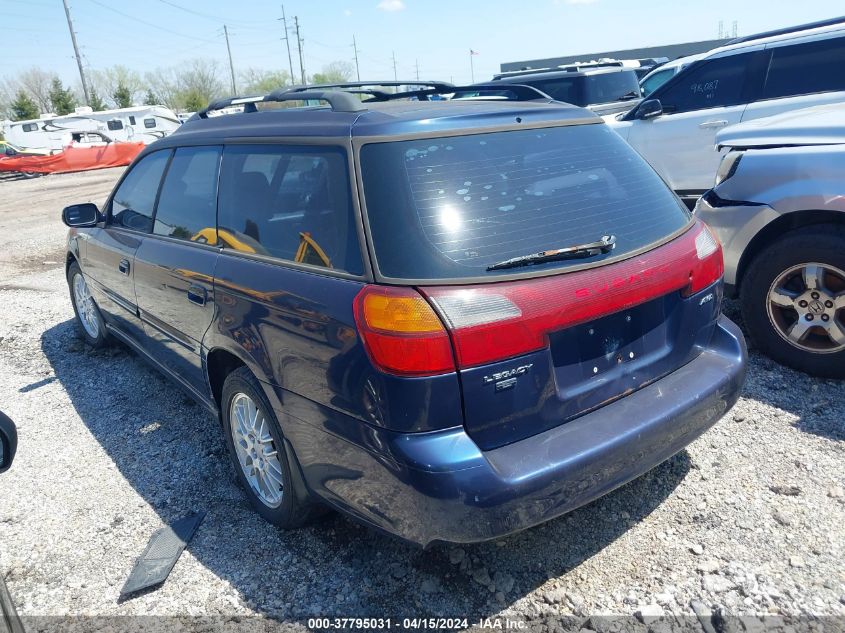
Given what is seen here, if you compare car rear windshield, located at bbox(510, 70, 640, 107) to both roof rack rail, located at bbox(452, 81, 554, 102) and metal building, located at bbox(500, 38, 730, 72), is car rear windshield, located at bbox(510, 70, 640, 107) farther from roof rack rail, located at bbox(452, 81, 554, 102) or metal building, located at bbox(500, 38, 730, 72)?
metal building, located at bbox(500, 38, 730, 72)

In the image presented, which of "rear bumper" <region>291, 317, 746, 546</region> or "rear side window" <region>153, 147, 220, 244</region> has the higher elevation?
"rear side window" <region>153, 147, 220, 244</region>

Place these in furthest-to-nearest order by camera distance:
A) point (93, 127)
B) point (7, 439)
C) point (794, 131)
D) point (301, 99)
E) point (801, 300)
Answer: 1. point (93, 127)
2. point (794, 131)
3. point (801, 300)
4. point (301, 99)
5. point (7, 439)

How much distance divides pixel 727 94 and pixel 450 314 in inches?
225

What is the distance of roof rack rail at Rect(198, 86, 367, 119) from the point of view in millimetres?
2613

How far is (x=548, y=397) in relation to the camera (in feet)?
7.20

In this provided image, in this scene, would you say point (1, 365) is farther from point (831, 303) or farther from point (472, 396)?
point (831, 303)

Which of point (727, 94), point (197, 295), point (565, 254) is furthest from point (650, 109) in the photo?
point (197, 295)

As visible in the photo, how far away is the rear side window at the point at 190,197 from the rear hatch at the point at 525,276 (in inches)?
47.0

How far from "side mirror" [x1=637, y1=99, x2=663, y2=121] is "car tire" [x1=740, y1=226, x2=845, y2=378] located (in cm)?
332

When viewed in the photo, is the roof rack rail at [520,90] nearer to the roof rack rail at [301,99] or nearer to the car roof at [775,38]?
the roof rack rail at [301,99]

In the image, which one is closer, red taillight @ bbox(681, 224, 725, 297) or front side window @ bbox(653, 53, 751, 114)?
red taillight @ bbox(681, 224, 725, 297)

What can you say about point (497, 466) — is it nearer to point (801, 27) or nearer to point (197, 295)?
point (197, 295)

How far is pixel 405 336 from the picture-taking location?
202cm

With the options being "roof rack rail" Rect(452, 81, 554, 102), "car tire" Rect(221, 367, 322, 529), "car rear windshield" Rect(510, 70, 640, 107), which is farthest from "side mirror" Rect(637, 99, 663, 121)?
"car tire" Rect(221, 367, 322, 529)
